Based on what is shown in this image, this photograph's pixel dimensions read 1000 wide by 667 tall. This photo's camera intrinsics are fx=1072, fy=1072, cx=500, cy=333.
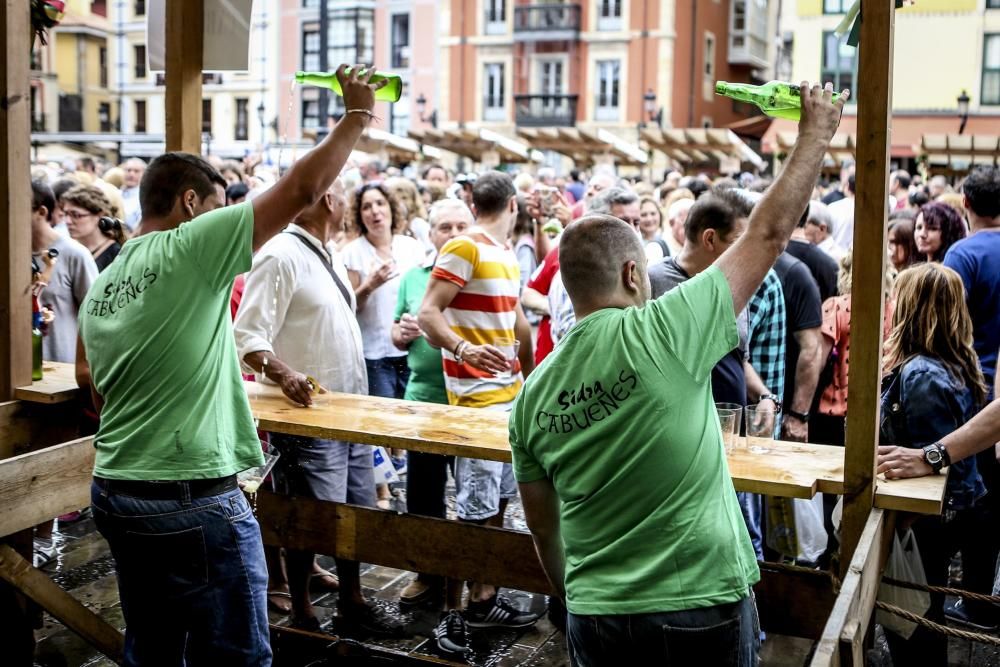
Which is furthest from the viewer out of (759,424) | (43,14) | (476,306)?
(476,306)

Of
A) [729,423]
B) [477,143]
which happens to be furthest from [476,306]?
[477,143]

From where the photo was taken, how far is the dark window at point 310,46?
45.8 metres

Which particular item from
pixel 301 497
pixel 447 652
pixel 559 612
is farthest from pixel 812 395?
pixel 301 497

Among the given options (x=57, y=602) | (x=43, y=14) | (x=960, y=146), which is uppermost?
(x=960, y=146)

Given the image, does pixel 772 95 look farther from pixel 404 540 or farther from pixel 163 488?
pixel 404 540

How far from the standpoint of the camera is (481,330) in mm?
4566

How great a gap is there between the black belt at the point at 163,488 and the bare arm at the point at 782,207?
139 cm

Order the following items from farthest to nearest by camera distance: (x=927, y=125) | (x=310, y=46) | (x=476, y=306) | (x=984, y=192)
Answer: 1. (x=310, y=46)
2. (x=927, y=125)
3. (x=984, y=192)
4. (x=476, y=306)

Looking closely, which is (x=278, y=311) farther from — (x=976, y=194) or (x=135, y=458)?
(x=976, y=194)

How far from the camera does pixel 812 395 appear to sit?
4.67 meters

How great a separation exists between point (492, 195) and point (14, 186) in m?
1.88

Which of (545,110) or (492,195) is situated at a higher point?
(545,110)

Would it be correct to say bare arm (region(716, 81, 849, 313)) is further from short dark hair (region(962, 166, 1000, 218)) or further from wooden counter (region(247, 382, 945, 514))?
short dark hair (region(962, 166, 1000, 218))

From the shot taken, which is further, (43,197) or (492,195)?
(43,197)
